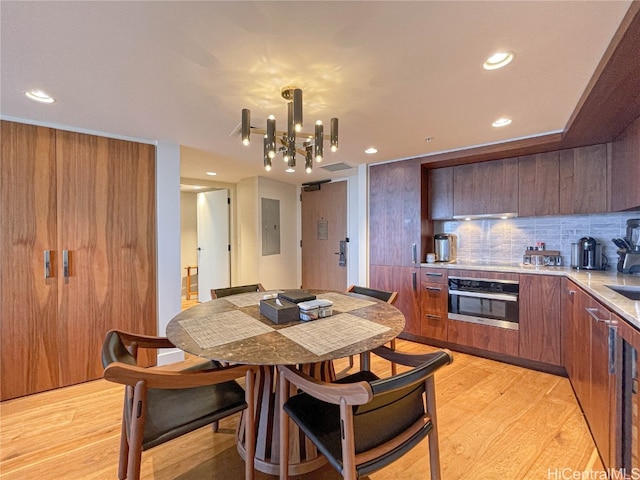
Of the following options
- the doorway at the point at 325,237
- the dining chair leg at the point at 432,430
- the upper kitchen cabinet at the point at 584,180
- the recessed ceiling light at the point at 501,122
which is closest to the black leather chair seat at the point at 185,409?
the dining chair leg at the point at 432,430

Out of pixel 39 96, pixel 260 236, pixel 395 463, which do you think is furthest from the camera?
pixel 260 236

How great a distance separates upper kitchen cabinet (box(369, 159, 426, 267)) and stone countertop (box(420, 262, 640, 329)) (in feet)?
1.01

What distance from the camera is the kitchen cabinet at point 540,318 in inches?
100

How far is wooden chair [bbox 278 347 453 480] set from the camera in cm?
99

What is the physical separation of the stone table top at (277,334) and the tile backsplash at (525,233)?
212cm

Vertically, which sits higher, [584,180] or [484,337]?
[584,180]

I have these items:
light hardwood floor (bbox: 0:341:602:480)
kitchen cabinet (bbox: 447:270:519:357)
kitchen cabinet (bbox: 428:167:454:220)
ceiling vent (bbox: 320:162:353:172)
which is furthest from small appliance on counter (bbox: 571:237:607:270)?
ceiling vent (bbox: 320:162:353:172)

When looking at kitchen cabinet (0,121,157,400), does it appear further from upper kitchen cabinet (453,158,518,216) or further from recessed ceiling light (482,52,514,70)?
upper kitchen cabinet (453,158,518,216)

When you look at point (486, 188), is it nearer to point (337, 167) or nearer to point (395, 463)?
point (337, 167)

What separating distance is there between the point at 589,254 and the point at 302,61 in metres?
2.99

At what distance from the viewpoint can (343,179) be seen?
4711mm

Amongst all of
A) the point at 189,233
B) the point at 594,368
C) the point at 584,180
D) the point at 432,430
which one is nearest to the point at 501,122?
the point at 584,180

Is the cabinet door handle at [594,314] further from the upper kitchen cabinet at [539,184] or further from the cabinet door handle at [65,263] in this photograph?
the cabinet door handle at [65,263]

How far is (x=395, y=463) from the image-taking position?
1.63 m
